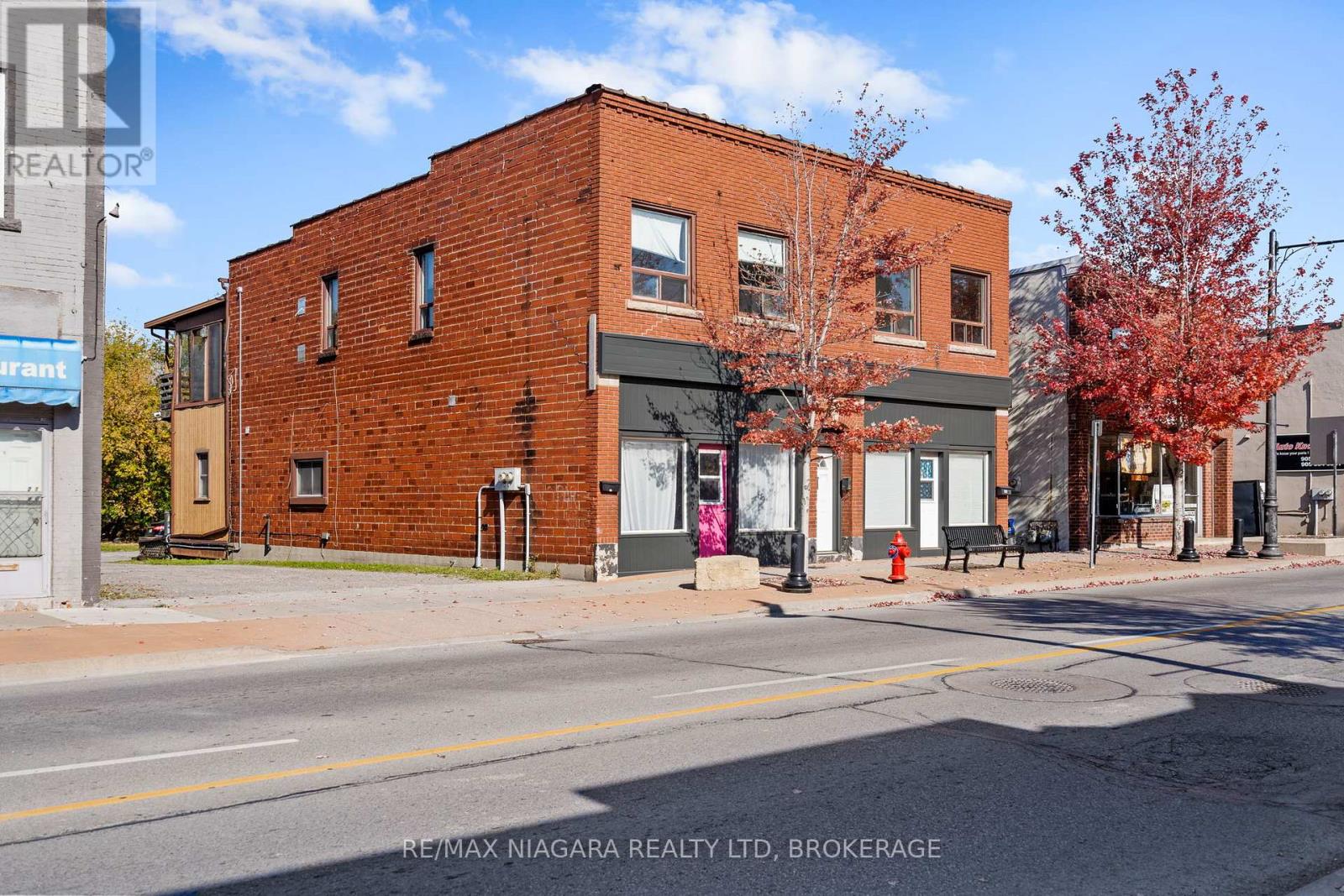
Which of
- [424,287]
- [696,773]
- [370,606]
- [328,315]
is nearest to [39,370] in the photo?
[370,606]

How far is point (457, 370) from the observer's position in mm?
23422

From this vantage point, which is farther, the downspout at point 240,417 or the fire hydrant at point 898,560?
the downspout at point 240,417

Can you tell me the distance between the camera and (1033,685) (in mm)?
10047

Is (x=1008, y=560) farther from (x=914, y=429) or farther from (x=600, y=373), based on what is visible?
(x=600, y=373)

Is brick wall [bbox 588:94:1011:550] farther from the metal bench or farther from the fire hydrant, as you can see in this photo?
the metal bench

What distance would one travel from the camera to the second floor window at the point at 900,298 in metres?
25.3

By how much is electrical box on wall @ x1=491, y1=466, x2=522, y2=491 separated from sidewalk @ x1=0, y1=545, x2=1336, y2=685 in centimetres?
213

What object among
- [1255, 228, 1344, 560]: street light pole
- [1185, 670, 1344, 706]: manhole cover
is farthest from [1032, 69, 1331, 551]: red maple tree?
[1185, 670, 1344, 706]: manhole cover

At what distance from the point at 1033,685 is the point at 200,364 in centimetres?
2896

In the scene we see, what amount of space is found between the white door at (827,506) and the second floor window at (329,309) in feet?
40.6

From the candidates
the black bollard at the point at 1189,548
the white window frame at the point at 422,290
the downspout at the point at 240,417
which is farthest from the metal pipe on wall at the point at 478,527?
the black bollard at the point at 1189,548

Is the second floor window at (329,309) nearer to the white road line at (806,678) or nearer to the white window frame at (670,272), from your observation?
the white window frame at (670,272)

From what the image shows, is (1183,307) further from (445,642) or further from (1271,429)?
(445,642)

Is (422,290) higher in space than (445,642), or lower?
higher
